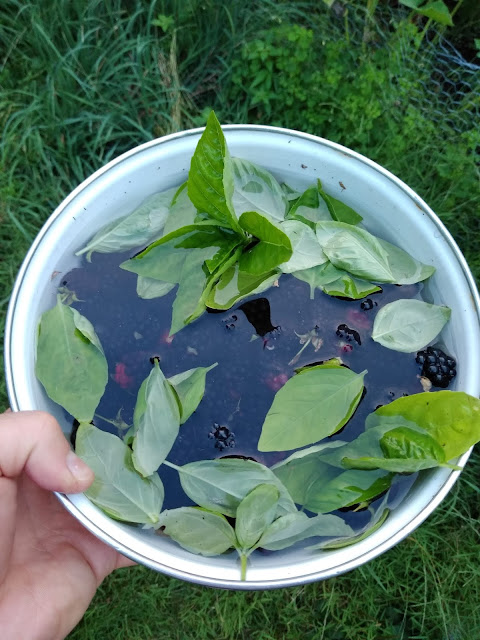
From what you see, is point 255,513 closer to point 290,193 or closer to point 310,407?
point 310,407

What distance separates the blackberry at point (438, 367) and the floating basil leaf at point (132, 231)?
391mm

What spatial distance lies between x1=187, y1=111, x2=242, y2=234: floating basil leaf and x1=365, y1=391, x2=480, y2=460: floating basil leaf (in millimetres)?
288

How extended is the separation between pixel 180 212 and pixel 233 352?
203 mm

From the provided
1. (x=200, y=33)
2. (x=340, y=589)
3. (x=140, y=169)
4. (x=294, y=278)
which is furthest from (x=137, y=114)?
(x=340, y=589)

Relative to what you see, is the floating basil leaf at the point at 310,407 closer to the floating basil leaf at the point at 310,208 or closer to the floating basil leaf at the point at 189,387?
the floating basil leaf at the point at 189,387

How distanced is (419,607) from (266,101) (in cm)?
95

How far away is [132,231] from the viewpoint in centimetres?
81

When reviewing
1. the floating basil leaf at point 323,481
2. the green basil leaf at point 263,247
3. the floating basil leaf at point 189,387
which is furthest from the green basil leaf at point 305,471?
the green basil leaf at point 263,247

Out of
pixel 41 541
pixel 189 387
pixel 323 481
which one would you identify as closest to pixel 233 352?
pixel 189 387

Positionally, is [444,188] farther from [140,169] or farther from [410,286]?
[140,169]

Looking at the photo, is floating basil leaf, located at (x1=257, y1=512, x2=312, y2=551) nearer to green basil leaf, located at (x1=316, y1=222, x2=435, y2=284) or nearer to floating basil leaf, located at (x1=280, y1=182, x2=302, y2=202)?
green basil leaf, located at (x1=316, y1=222, x2=435, y2=284)

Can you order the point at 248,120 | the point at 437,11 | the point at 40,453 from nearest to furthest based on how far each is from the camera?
the point at 40,453 → the point at 437,11 → the point at 248,120

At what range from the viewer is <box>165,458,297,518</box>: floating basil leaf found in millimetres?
692

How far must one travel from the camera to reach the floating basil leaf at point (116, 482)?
2.29 feet
